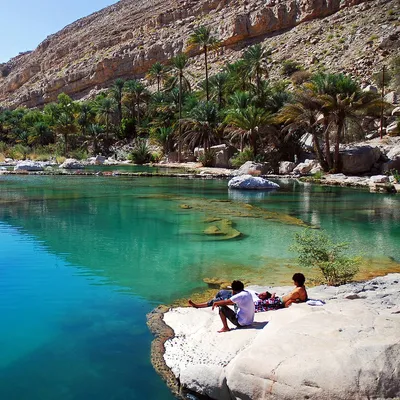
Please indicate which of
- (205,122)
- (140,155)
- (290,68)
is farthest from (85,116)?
(290,68)

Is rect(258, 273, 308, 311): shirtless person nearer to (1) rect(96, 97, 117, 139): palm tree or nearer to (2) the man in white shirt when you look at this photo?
(2) the man in white shirt

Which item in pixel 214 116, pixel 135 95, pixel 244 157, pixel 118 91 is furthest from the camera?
pixel 118 91

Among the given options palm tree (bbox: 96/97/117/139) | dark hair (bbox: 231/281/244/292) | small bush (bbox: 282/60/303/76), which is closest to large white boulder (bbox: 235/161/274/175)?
dark hair (bbox: 231/281/244/292)

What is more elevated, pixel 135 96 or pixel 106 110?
pixel 135 96

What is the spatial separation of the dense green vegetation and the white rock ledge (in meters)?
28.8

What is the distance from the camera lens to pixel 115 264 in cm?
1095

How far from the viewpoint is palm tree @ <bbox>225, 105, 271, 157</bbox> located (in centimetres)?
3884

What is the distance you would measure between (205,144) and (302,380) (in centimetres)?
4534

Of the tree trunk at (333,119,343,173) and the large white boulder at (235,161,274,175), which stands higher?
the tree trunk at (333,119,343,173)

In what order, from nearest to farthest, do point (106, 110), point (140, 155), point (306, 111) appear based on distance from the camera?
point (306, 111), point (140, 155), point (106, 110)

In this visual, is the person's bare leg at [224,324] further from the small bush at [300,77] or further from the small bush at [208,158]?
the small bush at [300,77]

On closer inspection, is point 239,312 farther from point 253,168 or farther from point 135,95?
point 135,95

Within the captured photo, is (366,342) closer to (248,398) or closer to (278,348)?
(278,348)

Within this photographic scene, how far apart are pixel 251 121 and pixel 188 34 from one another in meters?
65.0
